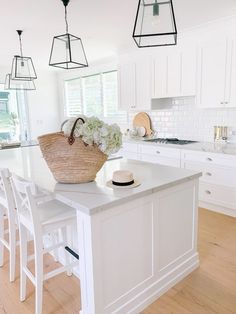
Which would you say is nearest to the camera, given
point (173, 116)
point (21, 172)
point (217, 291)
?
point (217, 291)

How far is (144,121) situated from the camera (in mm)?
4730

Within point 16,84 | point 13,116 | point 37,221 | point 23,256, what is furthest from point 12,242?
point 13,116

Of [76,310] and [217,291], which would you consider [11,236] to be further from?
[217,291]

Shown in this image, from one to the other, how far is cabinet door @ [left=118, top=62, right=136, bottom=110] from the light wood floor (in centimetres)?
295

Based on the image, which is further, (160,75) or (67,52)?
(160,75)

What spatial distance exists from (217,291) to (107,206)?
1221 millimetres

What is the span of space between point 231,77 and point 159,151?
1.41 meters

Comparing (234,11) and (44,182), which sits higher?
(234,11)

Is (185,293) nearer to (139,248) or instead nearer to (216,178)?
(139,248)

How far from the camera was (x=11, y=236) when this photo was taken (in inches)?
79.8

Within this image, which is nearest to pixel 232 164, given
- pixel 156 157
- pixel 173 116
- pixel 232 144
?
pixel 232 144

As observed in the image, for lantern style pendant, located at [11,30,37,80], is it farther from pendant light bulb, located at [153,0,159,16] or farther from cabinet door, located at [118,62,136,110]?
Result: pendant light bulb, located at [153,0,159,16]

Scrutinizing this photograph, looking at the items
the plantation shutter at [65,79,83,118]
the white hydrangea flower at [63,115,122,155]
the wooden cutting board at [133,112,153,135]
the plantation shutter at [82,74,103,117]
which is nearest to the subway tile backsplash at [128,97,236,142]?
the wooden cutting board at [133,112,153,135]

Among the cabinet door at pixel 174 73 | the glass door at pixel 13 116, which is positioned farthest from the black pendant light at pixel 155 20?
the glass door at pixel 13 116
